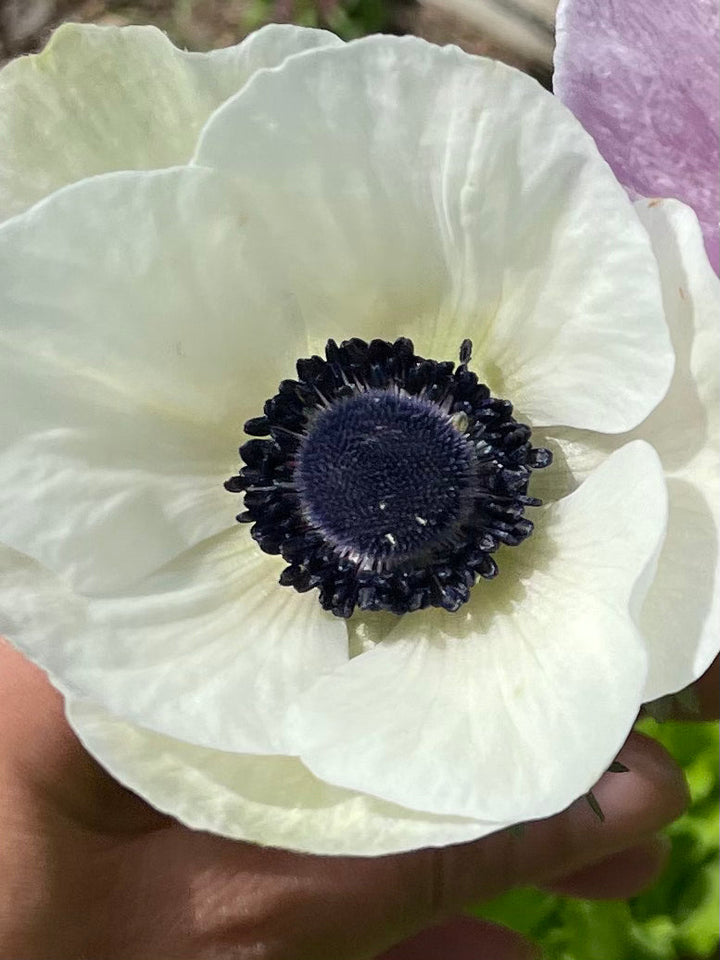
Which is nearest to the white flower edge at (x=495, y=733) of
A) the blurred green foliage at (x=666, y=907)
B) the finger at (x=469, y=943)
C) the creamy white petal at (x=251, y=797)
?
the creamy white petal at (x=251, y=797)

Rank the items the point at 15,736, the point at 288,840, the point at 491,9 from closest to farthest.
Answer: the point at 288,840 → the point at 15,736 → the point at 491,9

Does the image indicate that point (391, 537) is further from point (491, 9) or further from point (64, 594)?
point (491, 9)

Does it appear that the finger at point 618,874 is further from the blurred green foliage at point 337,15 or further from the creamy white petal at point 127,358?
the blurred green foliage at point 337,15

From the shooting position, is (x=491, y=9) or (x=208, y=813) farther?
(x=491, y=9)

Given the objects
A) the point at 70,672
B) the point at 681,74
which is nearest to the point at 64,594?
the point at 70,672

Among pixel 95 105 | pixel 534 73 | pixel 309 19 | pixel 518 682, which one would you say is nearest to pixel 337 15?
pixel 309 19

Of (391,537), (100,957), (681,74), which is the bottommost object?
(100,957)

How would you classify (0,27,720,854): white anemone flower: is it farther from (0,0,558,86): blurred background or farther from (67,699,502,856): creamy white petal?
(0,0,558,86): blurred background
